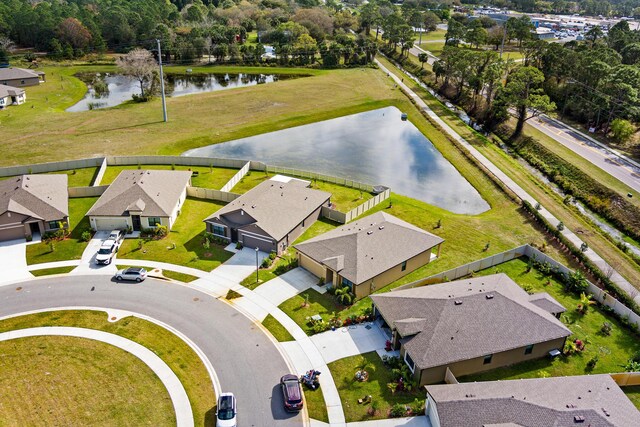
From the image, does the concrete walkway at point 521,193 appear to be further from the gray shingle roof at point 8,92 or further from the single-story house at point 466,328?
the gray shingle roof at point 8,92

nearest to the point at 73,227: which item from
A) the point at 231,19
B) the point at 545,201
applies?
the point at 545,201

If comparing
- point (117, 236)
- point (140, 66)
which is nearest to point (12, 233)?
point (117, 236)

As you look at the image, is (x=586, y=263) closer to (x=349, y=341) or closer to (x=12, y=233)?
(x=349, y=341)

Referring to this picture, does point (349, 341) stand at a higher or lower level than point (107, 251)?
lower

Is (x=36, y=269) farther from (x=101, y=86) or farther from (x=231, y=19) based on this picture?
(x=231, y=19)

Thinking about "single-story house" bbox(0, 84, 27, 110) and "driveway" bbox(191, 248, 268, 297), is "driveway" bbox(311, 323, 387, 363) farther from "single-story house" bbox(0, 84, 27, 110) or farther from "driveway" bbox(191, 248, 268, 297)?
"single-story house" bbox(0, 84, 27, 110)

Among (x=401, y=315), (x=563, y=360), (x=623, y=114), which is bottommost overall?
(x=563, y=360)

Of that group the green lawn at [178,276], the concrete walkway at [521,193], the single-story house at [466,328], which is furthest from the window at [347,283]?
the concrete walkway at [521,193]
